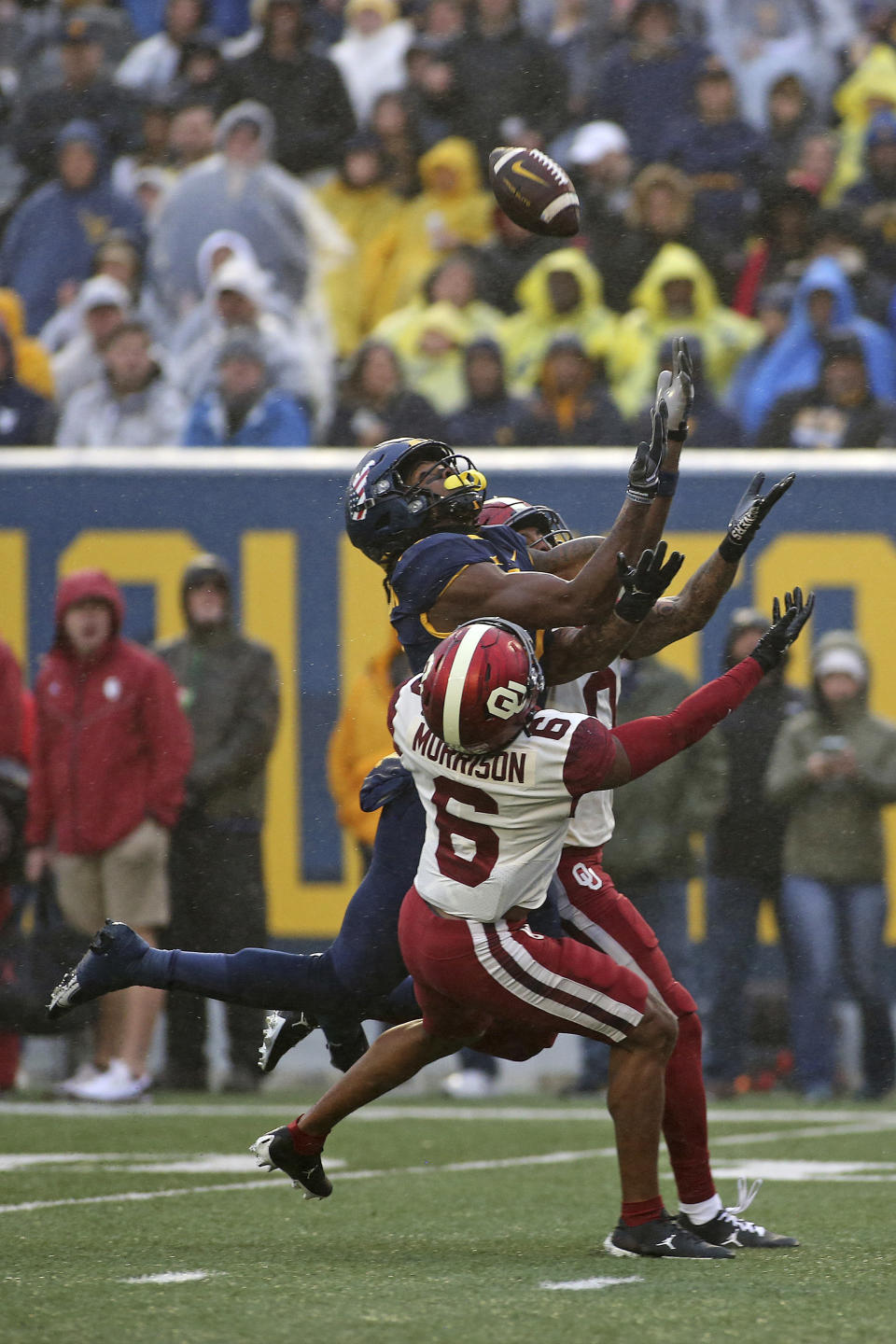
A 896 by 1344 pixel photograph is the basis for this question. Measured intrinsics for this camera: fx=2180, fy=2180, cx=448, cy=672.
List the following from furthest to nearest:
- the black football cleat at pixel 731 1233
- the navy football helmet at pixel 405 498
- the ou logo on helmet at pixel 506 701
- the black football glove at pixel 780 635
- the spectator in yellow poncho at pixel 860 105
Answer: the spectator in yellow poncho at pixel 860 105
the navy football helmet at pixel 405 498
the black football cleat at pixel 731 1233
the black football glove at pixel 780 635
the ou logo on helmet at pixel 506 701

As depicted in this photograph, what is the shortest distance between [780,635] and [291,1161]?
1.60 m

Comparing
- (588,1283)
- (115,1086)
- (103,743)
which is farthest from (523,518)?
(115,1086)

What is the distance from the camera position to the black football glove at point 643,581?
174 inches

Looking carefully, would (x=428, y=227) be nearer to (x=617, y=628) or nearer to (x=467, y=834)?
(x=617, y=628)

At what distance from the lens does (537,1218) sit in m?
5.26

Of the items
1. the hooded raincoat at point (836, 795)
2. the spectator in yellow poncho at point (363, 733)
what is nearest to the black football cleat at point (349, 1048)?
the spectator in yellow poncho at point (363, 733)

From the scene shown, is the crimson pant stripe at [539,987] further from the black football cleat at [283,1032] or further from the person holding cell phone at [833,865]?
the person holding cell phone at [833,865]

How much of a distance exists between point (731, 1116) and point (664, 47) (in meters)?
5.95

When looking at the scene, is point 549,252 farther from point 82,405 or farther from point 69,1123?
point 69,1123

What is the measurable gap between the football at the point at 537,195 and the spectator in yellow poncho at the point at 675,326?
439 cm

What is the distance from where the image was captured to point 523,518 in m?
5.13

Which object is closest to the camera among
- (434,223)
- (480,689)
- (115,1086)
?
(480,689)

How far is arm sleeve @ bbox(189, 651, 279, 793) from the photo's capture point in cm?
872

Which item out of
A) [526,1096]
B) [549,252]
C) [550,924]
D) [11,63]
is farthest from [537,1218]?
[11,63]
